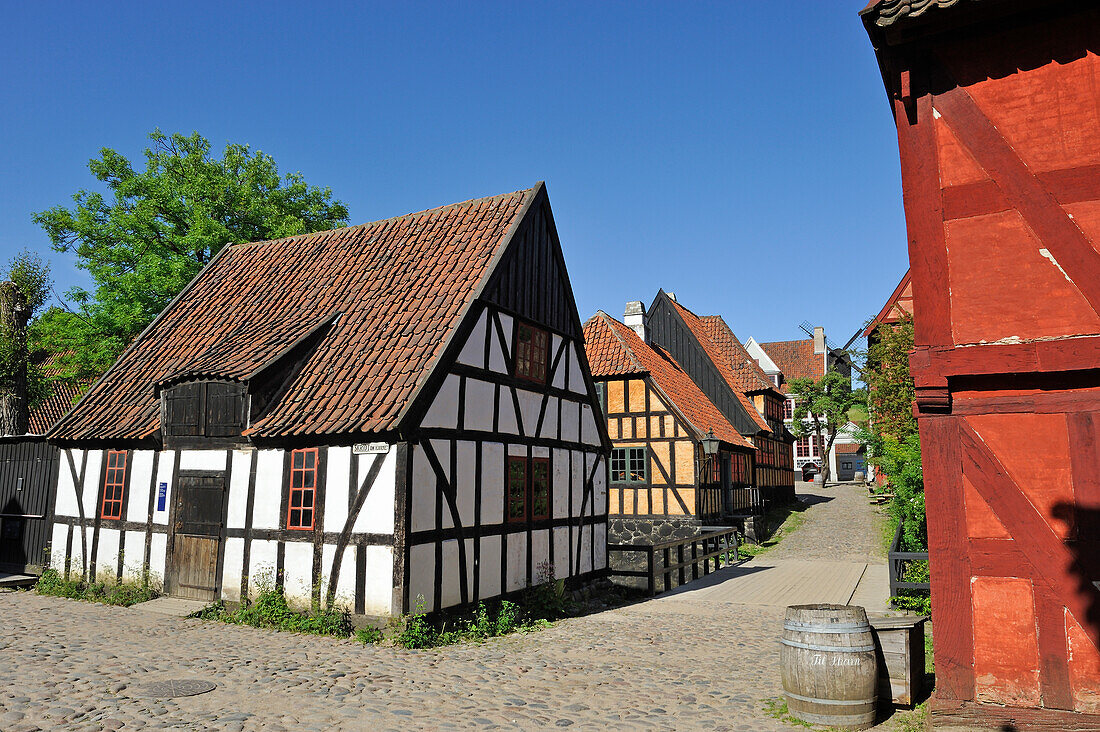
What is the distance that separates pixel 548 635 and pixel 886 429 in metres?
13.4

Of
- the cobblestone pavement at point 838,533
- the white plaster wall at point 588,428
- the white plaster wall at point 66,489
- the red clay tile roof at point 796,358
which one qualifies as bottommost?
the cobblestone pavement at point 838,533

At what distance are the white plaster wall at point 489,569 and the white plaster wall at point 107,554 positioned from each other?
7112 millimetres

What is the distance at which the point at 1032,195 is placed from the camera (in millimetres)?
6500

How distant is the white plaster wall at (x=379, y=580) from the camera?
A: 10031 mm

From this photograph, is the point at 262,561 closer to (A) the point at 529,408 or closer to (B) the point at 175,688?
(B) the point at 175,688

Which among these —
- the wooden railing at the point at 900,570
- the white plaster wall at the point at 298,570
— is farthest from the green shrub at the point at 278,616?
the wooden railing at the point at 900,570

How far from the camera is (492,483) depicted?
12.2 meters

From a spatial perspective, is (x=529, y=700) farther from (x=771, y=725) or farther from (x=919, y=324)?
(x=919, y=324)

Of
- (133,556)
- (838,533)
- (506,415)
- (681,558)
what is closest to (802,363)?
(838,533)

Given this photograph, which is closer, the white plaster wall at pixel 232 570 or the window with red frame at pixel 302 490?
the window with red frame at pixel 302 490

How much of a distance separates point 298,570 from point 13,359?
1164 cm

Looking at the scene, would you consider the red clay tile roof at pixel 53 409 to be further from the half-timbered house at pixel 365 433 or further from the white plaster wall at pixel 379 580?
the white plaster wall at pixel 379 580

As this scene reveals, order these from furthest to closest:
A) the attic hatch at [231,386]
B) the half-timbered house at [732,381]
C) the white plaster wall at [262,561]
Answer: the half-timbered house at [732,381] < the attic hatch at [231,386] < the white plaster wall at [262,561]

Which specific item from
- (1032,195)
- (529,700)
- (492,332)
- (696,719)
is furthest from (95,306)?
(1032,195)
